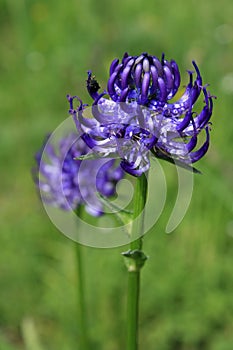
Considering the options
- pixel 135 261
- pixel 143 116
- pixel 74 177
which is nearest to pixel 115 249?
pixel 74 177

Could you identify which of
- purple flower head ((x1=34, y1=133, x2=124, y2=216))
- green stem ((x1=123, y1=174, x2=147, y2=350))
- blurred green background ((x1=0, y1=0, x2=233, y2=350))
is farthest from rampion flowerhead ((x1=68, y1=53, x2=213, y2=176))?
blurred green background ((x1=0, y1=0, x2=233, y2=350))

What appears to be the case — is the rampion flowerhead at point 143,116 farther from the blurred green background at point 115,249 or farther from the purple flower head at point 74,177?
the blurred green background at point 115,249

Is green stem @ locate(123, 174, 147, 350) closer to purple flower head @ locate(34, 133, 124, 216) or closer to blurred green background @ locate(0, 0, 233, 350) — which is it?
purple flower head @ locate(34, 133, 124, 216)

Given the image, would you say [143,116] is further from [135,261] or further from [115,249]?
[115,249]

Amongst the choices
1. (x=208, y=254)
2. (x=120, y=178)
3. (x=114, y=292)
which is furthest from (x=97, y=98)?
(x=208, y=254)

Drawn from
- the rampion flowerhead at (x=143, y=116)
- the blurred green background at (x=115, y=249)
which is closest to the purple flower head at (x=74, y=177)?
the blurred green background at (x=115, y=249)
